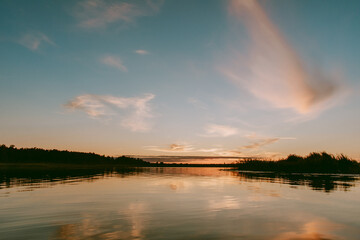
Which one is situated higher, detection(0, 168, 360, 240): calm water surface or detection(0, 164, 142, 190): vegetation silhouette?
detection(0, 168, 360, 240): calm water surface

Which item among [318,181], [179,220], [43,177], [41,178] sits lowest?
[318,181]

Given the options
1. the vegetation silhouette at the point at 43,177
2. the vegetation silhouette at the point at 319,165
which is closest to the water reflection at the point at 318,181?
the vegetation silhouette at the point at 319,165

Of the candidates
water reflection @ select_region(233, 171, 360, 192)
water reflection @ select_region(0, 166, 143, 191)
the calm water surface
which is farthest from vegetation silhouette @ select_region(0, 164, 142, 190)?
water reflection @ select_region(233, 171, 360, 192)

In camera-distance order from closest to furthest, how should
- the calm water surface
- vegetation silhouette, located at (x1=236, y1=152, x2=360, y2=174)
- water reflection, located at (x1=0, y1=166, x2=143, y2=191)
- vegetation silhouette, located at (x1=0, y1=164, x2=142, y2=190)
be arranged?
the calm water surface < water reflection, located at (x1=0, y1=166, x2=143, y2=191) < vegetation silhouette, located at (x1=0, y1=164, x2=142, y2=190) < vegetation silhouette, located at (x1=236, y1=152, x2=360, y2=174)

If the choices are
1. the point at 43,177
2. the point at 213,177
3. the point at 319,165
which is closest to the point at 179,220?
the point at 213,177

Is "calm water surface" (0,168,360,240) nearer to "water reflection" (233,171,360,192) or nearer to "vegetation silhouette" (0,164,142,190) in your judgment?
"water reflection" (233,171,360,192)

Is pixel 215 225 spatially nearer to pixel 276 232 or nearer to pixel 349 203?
pixel 276 232

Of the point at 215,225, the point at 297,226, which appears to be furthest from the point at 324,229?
the point at 215,225

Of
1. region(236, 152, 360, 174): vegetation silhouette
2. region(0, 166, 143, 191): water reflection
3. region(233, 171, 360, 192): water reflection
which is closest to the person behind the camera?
region(233, 171, 360, 192): water reflection

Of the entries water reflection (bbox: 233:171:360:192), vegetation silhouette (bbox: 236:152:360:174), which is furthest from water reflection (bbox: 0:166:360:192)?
vegetation silhouette (bbox: 236:152:360:174)

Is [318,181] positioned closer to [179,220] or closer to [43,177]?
[179,220]

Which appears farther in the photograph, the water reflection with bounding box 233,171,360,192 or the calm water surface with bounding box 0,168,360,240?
the water reflection with bounding box 233,171,360,192

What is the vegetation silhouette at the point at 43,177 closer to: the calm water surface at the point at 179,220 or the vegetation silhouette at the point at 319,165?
the calm water surface at the point at 179,220

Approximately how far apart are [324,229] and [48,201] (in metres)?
17.9
